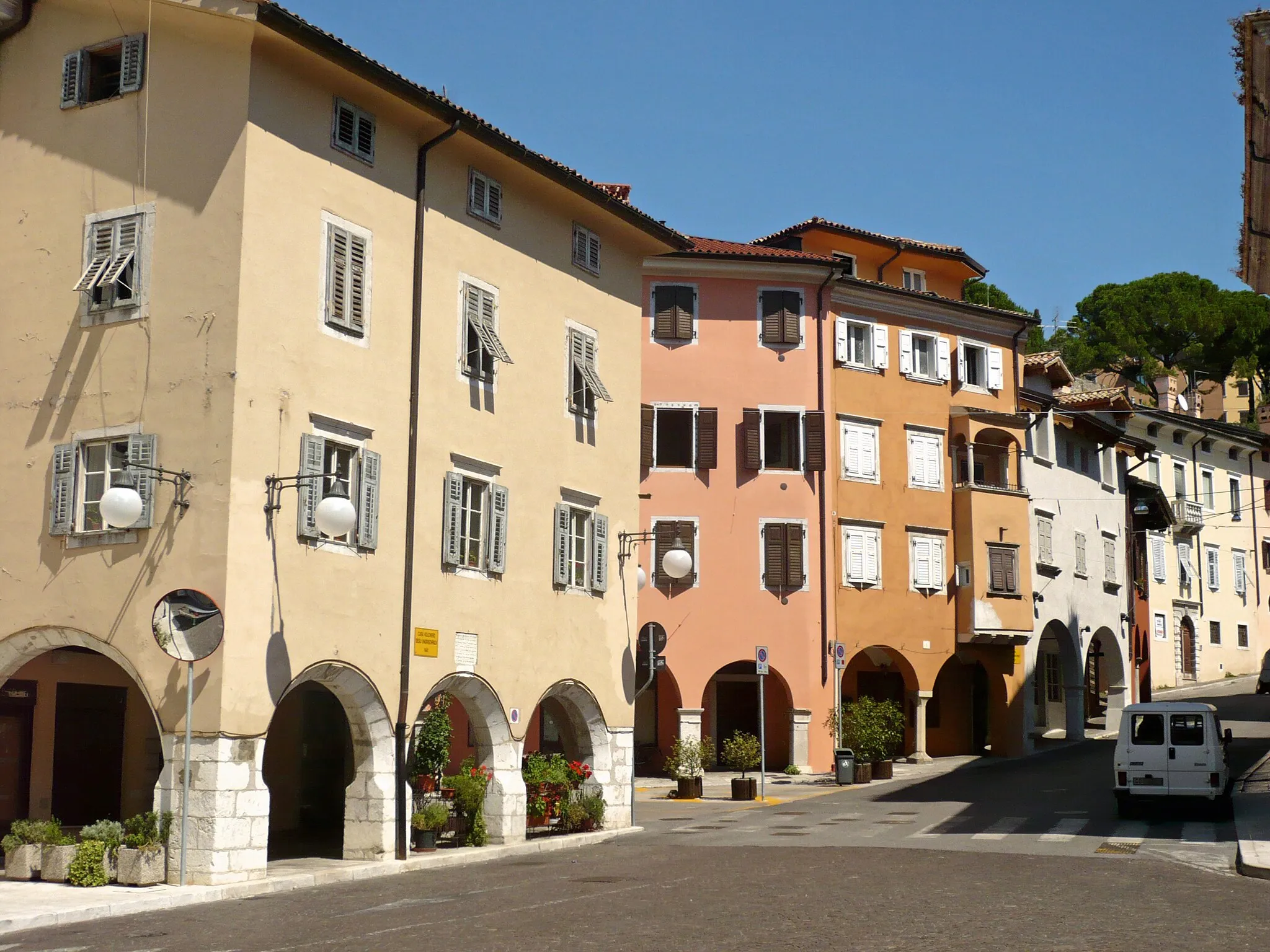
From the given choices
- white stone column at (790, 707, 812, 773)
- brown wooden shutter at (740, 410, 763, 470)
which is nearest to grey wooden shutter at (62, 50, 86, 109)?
brown wooden shutter at (740, 410, 763, 470)

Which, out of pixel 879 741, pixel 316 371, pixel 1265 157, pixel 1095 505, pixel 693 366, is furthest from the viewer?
pixel 1095 505

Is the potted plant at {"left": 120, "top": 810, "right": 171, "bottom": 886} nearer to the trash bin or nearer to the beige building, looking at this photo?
the beige building

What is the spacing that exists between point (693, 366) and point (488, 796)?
63.5 feet

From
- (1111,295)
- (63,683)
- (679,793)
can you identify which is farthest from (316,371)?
(1111,295)

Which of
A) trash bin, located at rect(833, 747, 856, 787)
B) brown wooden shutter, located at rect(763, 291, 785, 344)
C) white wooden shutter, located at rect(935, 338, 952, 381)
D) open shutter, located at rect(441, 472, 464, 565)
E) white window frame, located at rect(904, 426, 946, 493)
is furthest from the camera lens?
white wooden shutter, located at rect(935, 338, 952, 381)

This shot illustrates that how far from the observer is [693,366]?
40.5m

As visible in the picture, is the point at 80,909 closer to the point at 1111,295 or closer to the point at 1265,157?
the point at 1265,157

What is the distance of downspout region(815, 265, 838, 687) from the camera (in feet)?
133

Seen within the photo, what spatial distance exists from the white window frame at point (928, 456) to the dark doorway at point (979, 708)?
20.8 ft

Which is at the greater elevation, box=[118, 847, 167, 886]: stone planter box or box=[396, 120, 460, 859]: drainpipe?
box=[396, 120, 460, 859]: drainpipe

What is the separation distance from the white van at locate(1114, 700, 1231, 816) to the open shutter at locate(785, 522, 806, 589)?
47.0ft

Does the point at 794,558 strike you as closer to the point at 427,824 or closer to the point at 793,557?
the point at 793,557

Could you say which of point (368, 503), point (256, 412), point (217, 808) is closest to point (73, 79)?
point (256, 412)

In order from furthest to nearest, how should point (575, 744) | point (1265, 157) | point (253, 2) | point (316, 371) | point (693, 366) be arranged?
point (693, 366)
point (575, 744)
point (1265, 157)
point (316, 371)
point (253, 2)
